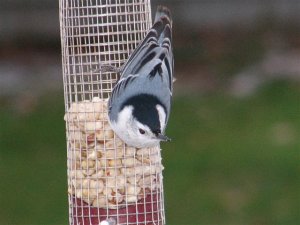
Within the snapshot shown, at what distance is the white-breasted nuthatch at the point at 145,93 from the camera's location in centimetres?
507

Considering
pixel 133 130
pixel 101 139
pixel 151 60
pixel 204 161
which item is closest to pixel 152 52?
pixel 151 60

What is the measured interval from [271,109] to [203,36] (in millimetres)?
1742

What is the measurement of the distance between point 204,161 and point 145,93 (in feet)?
15.5

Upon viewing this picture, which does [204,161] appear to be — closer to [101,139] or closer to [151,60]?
[101,139]

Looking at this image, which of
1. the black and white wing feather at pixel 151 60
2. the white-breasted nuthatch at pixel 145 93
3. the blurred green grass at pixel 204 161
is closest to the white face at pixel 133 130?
the white-breasted nuthatch at pixel 145 93

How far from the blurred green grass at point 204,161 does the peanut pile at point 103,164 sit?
118 inches

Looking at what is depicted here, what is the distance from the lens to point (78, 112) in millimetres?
5762

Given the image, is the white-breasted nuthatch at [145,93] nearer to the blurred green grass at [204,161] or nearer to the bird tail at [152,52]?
the bird tail at [152,52]

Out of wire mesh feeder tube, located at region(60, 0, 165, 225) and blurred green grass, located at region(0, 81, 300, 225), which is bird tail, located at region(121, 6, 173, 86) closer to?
wire mesh feeder tube, located at region(60, 0, 165, 225)

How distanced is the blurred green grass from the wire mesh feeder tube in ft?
9.83

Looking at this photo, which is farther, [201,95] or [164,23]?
[201,95]

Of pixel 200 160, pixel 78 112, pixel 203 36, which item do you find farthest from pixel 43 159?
pixel 78 112

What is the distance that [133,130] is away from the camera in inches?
203

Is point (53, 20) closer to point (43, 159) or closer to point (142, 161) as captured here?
point (43, 159)
